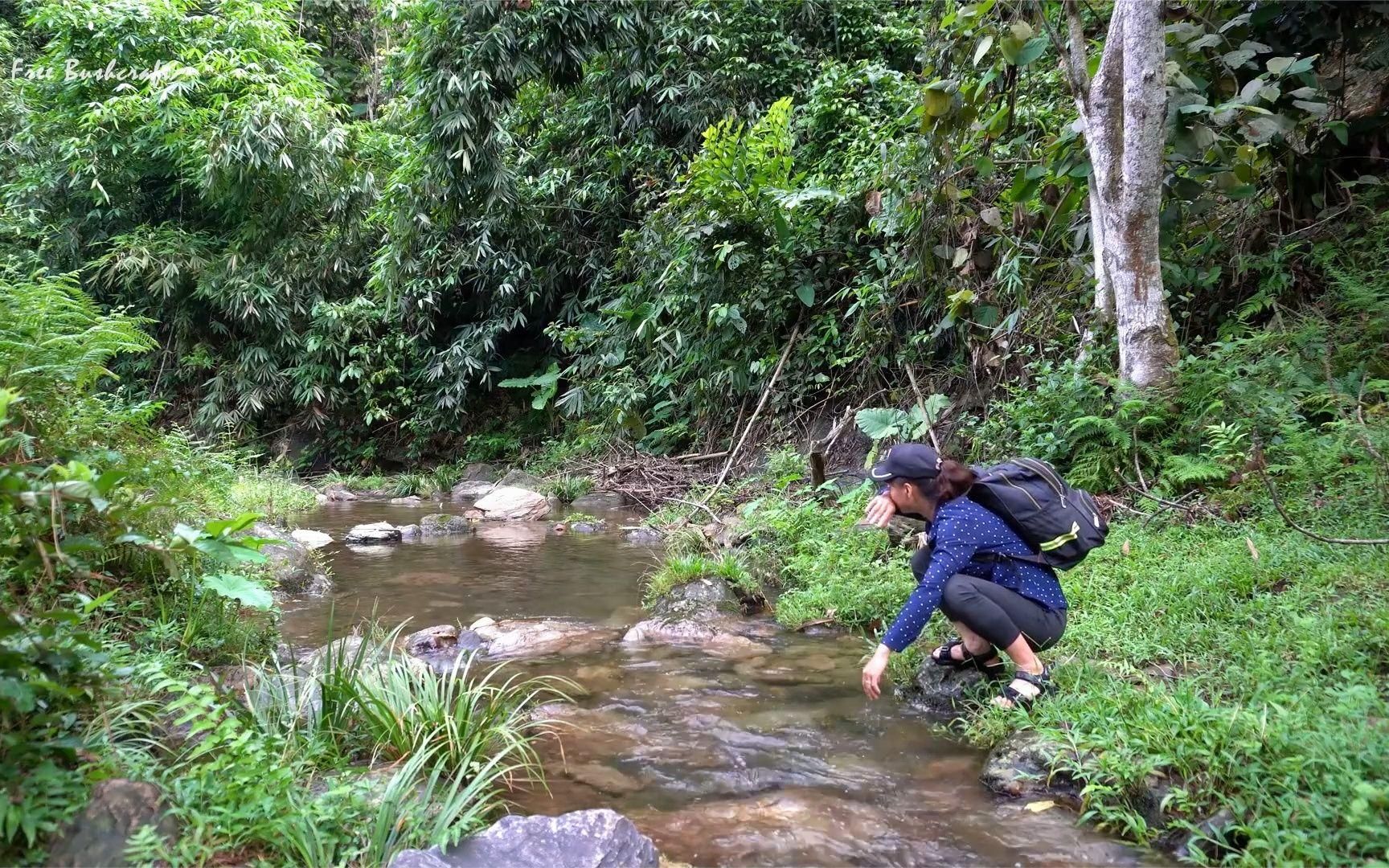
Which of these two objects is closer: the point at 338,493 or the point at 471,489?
the point at 338,493

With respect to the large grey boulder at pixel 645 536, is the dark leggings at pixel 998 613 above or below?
above

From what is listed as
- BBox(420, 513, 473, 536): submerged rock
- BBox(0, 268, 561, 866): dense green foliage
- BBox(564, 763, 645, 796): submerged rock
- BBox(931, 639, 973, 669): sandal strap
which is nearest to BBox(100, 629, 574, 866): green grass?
BBox(0, 268, 561, 866): dense green foliage

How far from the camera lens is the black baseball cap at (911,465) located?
338 cm

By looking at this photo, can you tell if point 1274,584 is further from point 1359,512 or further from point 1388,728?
point 1388,728

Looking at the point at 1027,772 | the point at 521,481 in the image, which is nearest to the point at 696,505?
the point at 521,481

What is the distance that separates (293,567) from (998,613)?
5.46 m

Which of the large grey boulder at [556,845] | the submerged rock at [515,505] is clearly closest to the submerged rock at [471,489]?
the submerged rock at [515,505]

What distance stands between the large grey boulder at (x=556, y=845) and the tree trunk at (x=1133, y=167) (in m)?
4.85

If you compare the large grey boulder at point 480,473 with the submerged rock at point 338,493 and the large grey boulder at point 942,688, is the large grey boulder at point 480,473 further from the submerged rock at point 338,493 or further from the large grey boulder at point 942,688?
the large grey boulder at point 942,688

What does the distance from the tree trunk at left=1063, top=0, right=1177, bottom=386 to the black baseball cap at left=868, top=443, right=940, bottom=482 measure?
308cm

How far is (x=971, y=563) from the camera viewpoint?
3.56 metres

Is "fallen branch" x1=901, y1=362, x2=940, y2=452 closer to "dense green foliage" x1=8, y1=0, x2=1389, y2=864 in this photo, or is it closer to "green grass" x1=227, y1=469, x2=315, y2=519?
"dense green foliage" x1=8, y1=0, x2=1389, y2=864

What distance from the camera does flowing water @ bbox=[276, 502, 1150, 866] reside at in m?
2.69

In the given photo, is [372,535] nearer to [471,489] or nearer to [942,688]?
[471,489]
